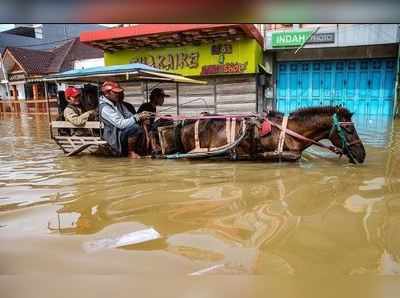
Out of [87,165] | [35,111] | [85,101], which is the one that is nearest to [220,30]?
[85,101]

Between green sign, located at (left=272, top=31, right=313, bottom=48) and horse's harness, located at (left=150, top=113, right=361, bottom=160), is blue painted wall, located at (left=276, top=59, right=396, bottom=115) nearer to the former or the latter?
green sign, located at (left=272, top=31, right=313, bottom=48)

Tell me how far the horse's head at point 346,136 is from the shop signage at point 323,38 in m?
9.32

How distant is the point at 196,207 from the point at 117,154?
3.61m

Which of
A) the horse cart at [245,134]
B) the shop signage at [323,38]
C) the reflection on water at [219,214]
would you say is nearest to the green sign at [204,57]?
the shop signage at [323,38]

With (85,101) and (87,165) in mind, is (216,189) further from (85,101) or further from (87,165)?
(85,101)

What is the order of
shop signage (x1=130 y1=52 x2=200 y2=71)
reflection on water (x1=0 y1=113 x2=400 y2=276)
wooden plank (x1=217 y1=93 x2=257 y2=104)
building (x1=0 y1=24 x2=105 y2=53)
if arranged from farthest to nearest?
building (x1=0 y1=24 x2=105 y2=53) → shop signage (x1=130 y1=52 x2=200 y2=71) → wooden plank (x1=217 y1=93 x2=257 y2=104) → reflection on water (x1=0 y1=113 x2=400 y2=276)

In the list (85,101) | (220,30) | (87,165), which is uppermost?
(220,30)

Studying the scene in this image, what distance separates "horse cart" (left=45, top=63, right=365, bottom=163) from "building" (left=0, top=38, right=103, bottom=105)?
19.1m

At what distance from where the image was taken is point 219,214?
10.4ft

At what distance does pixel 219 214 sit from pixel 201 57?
34.8ft

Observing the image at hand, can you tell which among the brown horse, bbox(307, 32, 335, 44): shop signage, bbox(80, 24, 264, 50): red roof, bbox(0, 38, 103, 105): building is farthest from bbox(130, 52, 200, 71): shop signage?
bbox(0, 38, 103, 105): building

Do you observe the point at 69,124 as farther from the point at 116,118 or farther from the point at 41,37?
the point at 41,37

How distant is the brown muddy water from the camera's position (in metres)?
1.86

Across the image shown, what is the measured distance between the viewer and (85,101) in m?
7.29
